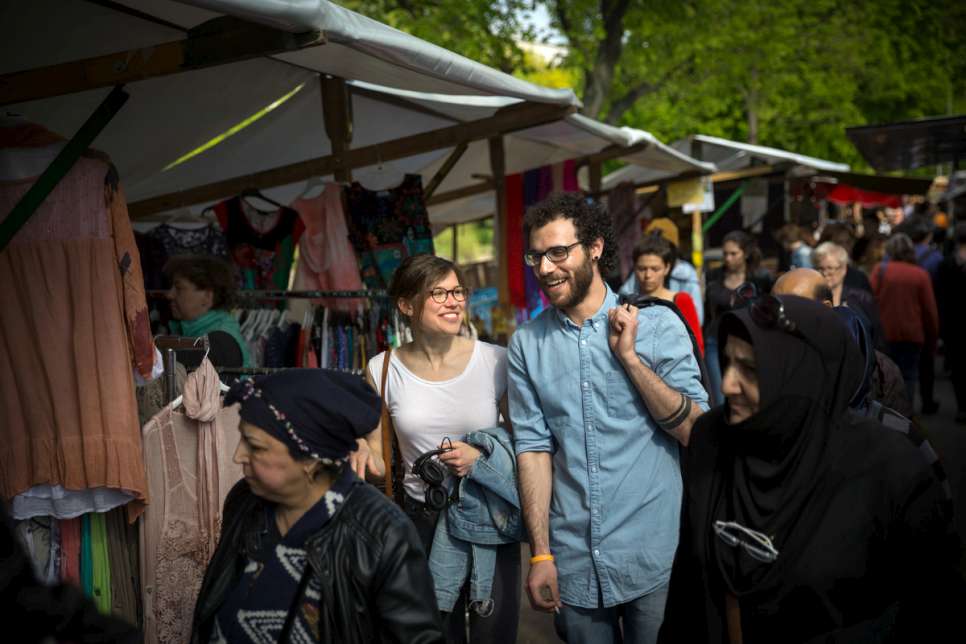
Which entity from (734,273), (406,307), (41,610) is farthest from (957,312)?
(41,610)

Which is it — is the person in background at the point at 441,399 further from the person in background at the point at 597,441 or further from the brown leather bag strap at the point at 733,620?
the brown leather bag strap at the point at 733,620

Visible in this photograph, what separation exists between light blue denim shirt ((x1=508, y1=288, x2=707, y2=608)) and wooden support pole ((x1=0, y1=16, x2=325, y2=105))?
140 centimetres

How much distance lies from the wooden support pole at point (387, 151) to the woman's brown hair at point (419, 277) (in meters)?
2.00

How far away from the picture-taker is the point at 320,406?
2367mm

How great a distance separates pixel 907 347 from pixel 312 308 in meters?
6.42

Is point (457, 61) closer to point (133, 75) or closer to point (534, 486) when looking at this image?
point (133, 75)

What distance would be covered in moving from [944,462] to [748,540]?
6398mm

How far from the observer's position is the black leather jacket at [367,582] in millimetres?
2340

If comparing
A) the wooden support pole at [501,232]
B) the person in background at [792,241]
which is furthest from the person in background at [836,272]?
the person in background at [792,241]

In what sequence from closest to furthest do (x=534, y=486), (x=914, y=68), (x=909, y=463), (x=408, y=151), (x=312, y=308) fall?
(x=909, y=463), (x=534, y=486), (x=312, y=308), (x=408, y=151), (x=914, y=68)

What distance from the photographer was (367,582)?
2.35 meters

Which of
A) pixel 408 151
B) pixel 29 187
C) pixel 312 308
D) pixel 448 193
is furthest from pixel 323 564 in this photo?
pixel 448 193

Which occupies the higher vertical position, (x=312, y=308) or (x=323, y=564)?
(x=312, y=308)

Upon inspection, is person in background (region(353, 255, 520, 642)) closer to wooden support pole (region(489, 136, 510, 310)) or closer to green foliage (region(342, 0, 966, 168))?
wooden support pole (region(489, 136, 510, 310))
